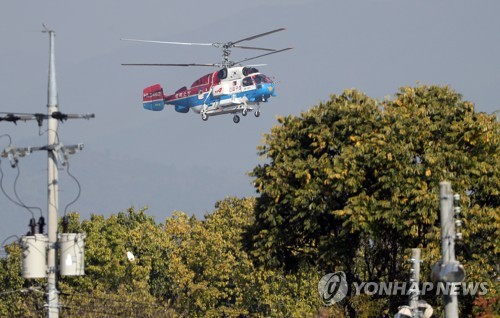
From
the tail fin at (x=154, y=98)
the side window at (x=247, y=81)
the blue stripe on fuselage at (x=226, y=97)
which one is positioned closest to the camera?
the blue stripe on fuselage at (x=226, y=97)

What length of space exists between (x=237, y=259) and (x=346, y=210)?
41.8 metres

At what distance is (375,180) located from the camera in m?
48.0

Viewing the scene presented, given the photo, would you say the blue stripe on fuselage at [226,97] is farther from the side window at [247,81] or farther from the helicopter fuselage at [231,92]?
the side window at [247,81]

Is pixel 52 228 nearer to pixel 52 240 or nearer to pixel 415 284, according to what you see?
pixel 52 240

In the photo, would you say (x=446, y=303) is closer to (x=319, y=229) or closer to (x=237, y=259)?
(x=319, y=229)

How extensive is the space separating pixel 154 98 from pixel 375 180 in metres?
71.0

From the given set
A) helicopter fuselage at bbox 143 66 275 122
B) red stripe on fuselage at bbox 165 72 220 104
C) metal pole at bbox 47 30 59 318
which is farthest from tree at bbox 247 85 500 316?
red stripe on fuselage at bbox 165 72 220 104

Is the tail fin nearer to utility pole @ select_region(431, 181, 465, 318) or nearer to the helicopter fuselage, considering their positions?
the helicopter fuselage

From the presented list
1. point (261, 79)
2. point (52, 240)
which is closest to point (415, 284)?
point (52, 240)

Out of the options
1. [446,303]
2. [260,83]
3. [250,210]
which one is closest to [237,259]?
[250,210]

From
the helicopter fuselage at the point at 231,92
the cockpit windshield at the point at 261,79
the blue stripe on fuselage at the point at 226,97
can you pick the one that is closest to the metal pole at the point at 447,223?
the helicopter fuselage at the point at 231,92

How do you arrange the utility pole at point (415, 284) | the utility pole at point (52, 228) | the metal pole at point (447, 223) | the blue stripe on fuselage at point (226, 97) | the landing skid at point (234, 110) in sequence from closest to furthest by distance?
the metal pole at point (447, 223)
the utility pole at point (52, 228)
the utility pole at point (415, 284)
the blue stripe on fuselage at point (226, 97)
the landing skid at point (234, 110)

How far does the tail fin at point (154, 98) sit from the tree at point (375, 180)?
65.5 meters

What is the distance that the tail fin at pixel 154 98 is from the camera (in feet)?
380
